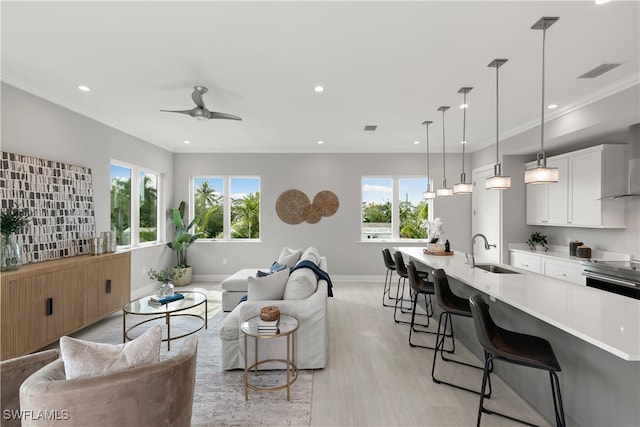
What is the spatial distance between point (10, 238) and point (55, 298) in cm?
70

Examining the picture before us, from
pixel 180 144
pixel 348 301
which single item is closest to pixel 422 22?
pixel 348 301

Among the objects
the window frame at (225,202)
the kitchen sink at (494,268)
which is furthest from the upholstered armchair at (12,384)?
the window frame at (225,202)

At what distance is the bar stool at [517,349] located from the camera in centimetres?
167

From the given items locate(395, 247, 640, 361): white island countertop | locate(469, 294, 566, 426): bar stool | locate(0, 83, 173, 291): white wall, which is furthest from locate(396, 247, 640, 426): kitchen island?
locate(0, 83, 173, 291): white wall

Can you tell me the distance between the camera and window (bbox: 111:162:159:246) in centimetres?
468

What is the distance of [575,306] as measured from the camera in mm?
1809

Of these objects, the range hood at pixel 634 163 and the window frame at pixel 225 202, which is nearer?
the range hood at pixel 634 163

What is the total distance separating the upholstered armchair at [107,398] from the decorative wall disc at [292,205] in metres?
4.89

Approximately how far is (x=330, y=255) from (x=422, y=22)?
4.73m

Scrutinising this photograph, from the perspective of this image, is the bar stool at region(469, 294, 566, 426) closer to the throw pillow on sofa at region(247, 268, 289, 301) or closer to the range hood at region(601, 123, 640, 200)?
the throw pillow on sofa at region(247, 268, 289, 301)

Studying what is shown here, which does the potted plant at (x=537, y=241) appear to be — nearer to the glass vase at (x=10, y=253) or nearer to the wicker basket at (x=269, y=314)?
the wicker basket at (x=269, y=314)

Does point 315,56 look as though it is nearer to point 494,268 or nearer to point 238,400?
point 494,268

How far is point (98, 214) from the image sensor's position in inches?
162

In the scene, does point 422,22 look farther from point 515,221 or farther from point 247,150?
point 247,150
